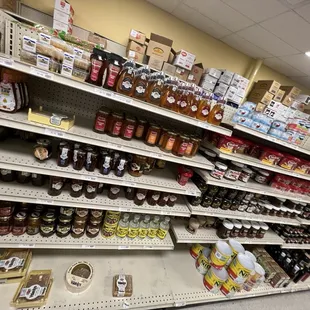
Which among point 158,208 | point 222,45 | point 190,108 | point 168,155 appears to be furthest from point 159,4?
point 158,208

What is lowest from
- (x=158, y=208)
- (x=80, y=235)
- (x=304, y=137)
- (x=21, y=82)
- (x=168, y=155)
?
(x=80, y=235)

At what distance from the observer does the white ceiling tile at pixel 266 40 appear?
1.79 metres

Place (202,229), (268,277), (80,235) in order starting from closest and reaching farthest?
(80,235) < (202,229) < (268,277)

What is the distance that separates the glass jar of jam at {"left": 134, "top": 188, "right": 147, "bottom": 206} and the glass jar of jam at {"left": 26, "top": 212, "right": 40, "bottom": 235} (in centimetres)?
74

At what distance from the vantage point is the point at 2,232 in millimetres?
1220

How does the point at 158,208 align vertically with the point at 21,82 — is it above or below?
below

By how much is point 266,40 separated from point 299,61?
61 cm

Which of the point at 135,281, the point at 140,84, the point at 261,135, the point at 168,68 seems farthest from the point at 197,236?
the point at 168,68

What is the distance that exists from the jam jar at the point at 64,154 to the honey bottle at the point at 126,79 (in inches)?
20.0

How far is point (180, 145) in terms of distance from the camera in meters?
1.36

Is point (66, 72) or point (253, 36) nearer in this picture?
point (66, 72)

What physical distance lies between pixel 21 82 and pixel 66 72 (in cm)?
41

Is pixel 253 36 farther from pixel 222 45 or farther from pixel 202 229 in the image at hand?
pixel 202 229

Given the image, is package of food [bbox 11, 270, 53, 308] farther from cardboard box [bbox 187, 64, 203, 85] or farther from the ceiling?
the ceiling
